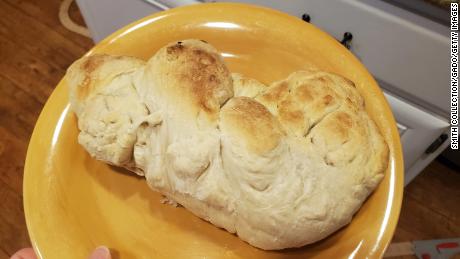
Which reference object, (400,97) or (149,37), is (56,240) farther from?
(400,97)

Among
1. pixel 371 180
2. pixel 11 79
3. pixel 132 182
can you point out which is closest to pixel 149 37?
pixel 132 182

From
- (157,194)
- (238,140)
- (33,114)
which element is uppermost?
(238,140)

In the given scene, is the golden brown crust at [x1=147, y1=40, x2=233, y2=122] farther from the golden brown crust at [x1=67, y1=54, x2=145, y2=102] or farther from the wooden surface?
the wooden surface

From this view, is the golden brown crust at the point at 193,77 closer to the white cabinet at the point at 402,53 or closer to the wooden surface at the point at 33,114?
the white cabinet at the point at 402,53

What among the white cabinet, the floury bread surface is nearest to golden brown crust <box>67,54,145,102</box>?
the floury bread surface

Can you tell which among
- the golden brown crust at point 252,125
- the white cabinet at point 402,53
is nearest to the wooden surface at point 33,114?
the white cabinet at point 402,53

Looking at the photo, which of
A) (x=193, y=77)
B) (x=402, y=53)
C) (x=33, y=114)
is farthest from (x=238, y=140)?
(x=33, y=114)

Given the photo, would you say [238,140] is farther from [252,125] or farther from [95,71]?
[95,71]
